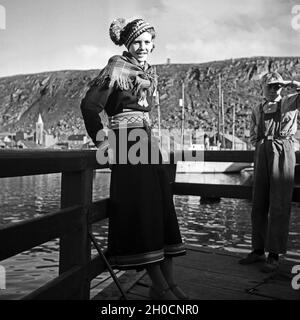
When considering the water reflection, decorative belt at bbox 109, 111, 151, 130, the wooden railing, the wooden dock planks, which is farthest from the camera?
the water reflection

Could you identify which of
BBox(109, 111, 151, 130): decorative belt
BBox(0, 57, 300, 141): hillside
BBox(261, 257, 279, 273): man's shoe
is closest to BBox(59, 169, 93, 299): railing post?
BBox(109, 111, 151, 130): decorative belt

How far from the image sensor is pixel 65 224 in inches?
96.0

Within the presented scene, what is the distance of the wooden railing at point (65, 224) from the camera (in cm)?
194

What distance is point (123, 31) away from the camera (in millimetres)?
2873

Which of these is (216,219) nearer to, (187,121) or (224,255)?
(224,255)

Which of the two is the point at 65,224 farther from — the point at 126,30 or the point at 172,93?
the point at 172,93

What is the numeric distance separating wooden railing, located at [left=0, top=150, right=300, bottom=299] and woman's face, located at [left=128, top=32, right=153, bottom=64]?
2.48ft

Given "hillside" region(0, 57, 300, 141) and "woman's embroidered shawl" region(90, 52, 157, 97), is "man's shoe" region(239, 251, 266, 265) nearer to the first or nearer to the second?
"woman's embroidered shawl" region(90, 52, 157, 97)

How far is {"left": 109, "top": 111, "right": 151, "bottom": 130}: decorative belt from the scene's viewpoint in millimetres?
2756

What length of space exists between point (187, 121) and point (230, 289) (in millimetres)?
101475

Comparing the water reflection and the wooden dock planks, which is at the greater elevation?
the wooden dock planks

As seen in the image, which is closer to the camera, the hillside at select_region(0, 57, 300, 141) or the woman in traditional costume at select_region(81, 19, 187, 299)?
the woman in traditional costume at select_region(81, 19, 187, 299)

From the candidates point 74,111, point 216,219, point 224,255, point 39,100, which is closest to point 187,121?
point 74,111

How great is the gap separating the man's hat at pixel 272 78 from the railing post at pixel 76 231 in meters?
1.92
